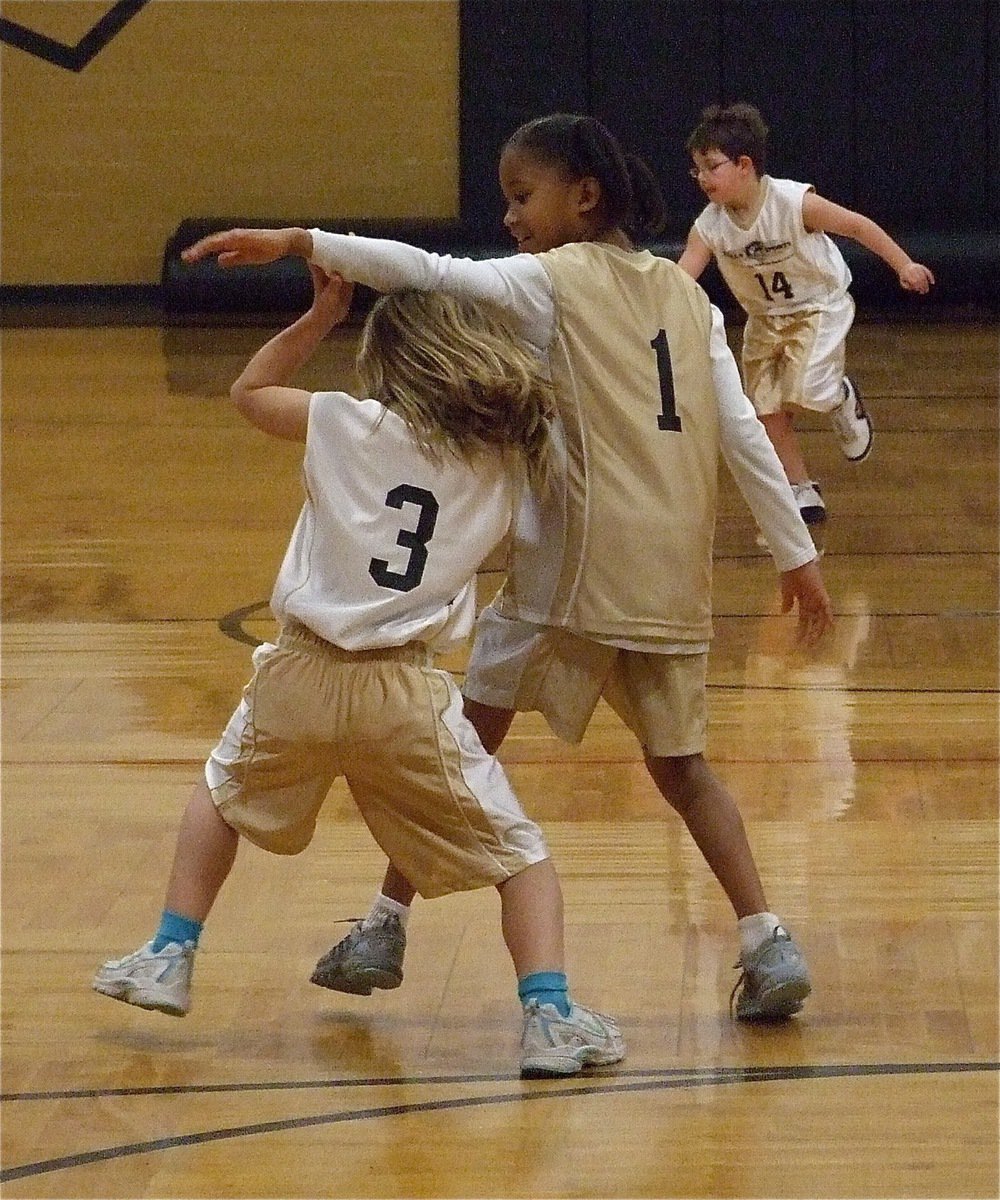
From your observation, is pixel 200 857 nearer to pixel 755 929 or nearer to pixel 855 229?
pixel 755 929

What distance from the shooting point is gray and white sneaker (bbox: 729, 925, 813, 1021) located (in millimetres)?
3053

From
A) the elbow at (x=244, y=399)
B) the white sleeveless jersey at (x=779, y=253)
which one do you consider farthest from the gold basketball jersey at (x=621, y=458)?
the white sleeveless jersey at (x=779, y=253)

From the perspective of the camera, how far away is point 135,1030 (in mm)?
3109

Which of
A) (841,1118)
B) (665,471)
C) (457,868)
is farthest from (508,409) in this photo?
(841,1118)

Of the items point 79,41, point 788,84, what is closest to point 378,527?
point 788,84

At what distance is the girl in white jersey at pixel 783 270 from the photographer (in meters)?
6.66

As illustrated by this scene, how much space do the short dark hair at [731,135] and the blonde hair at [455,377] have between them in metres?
3.78

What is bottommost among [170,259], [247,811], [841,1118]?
[170,259]

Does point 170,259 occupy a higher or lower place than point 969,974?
lower

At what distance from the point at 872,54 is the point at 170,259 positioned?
4146 millimetres

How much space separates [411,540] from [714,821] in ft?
2.13

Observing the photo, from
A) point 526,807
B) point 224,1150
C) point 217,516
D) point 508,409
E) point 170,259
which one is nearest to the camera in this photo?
point 224,1150

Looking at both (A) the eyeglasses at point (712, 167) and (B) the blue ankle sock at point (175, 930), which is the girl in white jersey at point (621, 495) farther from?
(A) the eyeglasses at point (712, 167)

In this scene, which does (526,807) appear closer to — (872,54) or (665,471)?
(665,471)
